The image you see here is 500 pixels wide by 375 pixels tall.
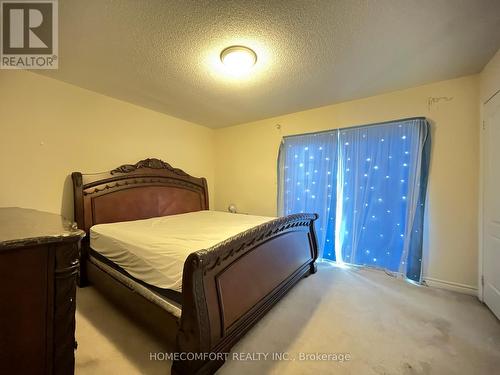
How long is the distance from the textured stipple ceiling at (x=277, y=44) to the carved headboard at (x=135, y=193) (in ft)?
3.58

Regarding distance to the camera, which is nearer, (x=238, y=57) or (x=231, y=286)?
(x=231, y=286)

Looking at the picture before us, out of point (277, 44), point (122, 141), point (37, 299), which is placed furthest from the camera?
point (122, 141)

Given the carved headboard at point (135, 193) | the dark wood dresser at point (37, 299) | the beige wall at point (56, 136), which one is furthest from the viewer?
the carved headboard at point (135, 193)

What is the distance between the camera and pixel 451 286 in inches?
94.2

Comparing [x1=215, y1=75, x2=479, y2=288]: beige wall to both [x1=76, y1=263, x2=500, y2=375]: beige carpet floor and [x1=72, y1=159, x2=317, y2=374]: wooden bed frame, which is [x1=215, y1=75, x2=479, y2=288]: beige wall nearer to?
[x1=76, y1=263, x2=500, y2=375]: beige carpet floor

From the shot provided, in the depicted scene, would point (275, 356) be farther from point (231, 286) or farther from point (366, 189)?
point (366, 189)

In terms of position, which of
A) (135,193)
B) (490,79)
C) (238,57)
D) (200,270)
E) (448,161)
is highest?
(238,57)

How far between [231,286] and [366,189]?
89.1 inches

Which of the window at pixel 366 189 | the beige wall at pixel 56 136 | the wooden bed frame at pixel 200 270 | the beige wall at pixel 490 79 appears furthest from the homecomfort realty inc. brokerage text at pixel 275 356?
the beige wall at pixel 490 79

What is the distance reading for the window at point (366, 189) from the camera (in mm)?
2559

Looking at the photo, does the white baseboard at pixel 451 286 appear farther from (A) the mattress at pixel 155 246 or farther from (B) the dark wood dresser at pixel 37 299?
(B) the dark wood dresser at pixel 37 299

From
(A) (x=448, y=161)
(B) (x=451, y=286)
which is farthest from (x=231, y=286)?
(A) (x=448, y=161)

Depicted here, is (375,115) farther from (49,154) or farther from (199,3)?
(49,154)

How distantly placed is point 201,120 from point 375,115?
279 centimetres
